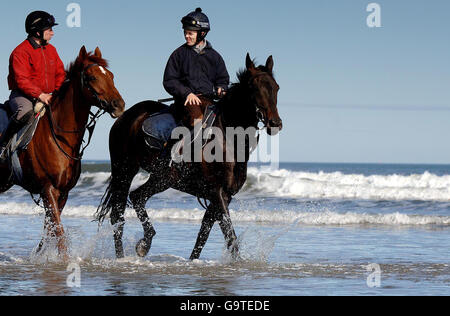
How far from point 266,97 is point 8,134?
2959 mm

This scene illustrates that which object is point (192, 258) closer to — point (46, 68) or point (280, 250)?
point (280, 250)

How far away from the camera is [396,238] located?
1211 centimetres

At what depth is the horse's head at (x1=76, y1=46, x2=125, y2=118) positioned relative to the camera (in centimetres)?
761

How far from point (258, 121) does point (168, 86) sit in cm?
131

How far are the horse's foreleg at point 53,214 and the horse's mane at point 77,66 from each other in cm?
110

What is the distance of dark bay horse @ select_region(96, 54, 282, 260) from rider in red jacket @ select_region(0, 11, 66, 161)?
4.96 feet

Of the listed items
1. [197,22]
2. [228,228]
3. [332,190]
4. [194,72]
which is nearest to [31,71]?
[194,72]

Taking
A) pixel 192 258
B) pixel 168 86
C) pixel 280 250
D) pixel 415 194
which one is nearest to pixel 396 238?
pixel 280 250

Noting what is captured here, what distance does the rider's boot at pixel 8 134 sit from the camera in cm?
796

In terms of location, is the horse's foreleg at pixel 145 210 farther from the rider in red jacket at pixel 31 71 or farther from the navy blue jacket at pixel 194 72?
the rider in red jacket at pixel 31 71

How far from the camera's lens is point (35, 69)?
26.6 ft

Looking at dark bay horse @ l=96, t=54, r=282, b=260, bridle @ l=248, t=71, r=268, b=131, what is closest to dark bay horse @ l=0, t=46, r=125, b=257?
dark bay horse @ l=96, t=54, r=282, b=260

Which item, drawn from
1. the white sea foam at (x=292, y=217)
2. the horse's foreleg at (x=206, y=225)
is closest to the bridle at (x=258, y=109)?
the horse's foreleg at (x=206, y=225)

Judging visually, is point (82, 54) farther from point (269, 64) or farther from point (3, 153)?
point (269, 64)
